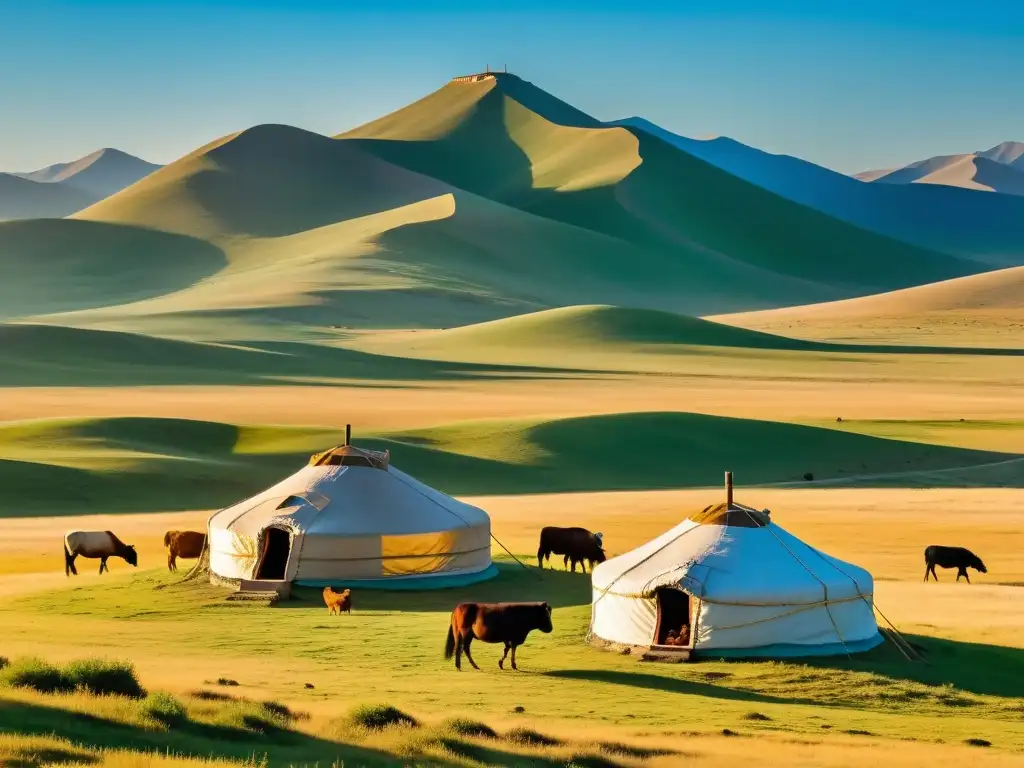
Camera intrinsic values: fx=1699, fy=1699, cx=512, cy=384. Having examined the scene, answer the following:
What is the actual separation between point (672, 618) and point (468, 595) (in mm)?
5908

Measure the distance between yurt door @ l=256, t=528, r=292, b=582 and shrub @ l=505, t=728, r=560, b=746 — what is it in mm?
11837

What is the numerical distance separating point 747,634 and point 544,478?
89.3ft

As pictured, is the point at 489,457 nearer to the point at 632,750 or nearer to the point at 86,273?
the point at 632,750

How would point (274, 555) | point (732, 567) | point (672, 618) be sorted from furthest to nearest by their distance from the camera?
point (274, 555)
point (672, 618)
point (732, 567)

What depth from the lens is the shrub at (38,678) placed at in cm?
1564

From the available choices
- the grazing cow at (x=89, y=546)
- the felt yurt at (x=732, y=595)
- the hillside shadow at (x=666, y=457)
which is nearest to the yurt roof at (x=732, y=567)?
the felt yurt at (x=732, y=595)

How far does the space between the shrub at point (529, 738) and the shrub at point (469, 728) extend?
6.3 inches

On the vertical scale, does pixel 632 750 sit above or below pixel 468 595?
below

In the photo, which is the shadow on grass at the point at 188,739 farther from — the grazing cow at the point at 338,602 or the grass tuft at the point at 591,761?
the grazing cow at the point at 338,602

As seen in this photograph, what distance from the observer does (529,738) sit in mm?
14672

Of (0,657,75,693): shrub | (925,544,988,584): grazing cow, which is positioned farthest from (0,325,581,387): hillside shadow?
(0,657,75,693): shrub

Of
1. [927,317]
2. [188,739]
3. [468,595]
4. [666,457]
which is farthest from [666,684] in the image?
[927,317]

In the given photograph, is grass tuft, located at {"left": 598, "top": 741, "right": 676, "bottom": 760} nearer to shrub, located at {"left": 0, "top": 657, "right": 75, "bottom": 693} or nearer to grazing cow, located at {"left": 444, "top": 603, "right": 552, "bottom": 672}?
grazing cow, located at {"left": 444, "top": 603, "right": 552, "bottom": 672}

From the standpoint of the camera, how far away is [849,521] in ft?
117
